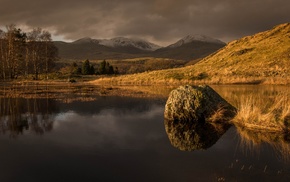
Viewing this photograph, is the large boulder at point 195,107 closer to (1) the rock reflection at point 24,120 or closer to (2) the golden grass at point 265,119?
(2) the golden grass at point 265,119

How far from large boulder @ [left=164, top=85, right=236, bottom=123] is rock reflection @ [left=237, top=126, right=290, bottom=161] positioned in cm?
229

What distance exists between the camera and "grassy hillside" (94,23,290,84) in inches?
1900

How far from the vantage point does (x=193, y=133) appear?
12.3m

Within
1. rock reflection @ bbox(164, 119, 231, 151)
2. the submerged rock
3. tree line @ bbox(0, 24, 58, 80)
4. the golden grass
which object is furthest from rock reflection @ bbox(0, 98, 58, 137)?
tree line @ bbox(0, 24, 58, 80)

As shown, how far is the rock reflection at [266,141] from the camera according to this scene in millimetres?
9782

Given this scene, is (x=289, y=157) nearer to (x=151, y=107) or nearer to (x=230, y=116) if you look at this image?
(x=230, y=116)

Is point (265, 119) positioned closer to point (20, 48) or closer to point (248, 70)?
point (248, 70)

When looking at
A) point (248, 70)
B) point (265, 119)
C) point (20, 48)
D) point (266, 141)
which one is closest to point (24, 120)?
point (266, 141)

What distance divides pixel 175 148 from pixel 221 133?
3.26 metres

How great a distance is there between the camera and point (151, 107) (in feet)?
69.0

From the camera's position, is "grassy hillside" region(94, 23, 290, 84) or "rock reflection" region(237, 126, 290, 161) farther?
"grassy hillside" region(94, 23, 290, 84)

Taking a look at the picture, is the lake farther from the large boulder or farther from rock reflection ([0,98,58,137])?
the large boulder

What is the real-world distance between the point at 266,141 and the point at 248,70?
49155mm

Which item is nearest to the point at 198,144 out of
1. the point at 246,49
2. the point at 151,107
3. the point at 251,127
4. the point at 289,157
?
the point at 289,157
